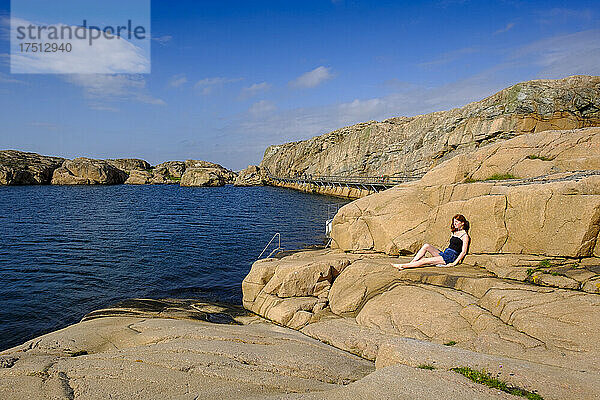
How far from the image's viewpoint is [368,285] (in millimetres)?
12195

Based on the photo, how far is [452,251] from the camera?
11695 mm

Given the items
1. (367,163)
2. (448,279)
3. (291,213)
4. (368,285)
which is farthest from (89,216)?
(367,163)

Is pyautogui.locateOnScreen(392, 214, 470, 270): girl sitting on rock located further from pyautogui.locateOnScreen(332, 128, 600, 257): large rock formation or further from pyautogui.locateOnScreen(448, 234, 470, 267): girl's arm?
pyautogui.locateOnScreen(332, 128, 600, 257): large rock formation

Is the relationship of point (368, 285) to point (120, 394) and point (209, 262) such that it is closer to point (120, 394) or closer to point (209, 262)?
point (120, 394)

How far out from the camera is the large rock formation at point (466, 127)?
45281 mm

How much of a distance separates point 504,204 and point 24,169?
14064cm

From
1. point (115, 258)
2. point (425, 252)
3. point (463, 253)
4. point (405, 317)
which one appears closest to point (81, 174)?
point (115, 258)

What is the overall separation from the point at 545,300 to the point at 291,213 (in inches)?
1593

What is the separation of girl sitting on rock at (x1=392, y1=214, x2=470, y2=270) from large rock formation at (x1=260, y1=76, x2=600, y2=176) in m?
→ 44.1

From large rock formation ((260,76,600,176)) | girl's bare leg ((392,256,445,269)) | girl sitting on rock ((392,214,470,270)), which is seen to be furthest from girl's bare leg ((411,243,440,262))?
large rock formation ((260,76,600,176))

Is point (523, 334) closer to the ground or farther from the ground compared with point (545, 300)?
closer to the ground

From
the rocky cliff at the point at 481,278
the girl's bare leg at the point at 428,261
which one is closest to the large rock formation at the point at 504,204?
the rocky cliff at the point at 481,278

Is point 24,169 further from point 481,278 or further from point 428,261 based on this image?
point 481,278

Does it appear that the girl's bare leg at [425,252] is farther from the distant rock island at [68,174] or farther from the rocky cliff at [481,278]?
the distant rock island at [68,174]
